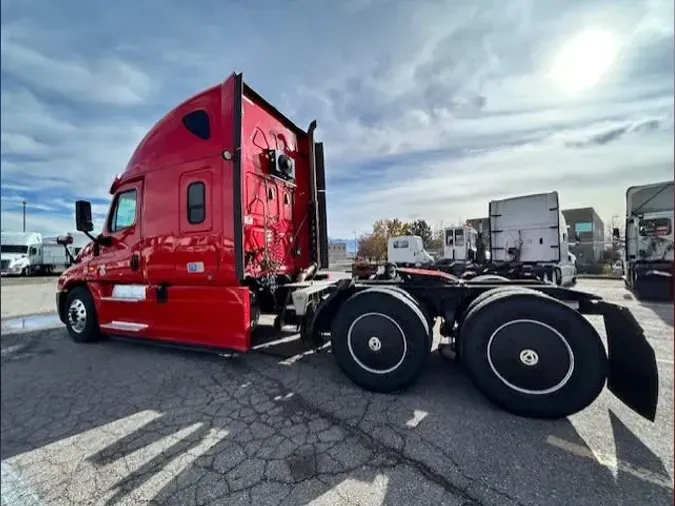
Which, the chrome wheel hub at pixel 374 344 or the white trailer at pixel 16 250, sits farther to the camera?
the chrome wheel hub at pixel 374 344

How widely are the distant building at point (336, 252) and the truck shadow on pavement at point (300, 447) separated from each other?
8.33 ft

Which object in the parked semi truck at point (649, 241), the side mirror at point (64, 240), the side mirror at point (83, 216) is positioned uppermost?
the side mirror at point (83, 216)

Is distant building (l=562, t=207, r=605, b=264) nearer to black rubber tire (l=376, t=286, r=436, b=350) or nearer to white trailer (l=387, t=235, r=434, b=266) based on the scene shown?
black rubber tire (l=376, t=286, r=436, b=350)

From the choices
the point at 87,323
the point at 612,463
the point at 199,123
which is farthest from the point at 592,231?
the point at 87,323

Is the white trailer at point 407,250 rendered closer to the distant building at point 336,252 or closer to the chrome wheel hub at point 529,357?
the distant building at point 336,252

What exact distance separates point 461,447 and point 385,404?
2.64 ft

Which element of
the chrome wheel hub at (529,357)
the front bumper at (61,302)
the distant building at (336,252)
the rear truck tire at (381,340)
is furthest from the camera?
the distant building at (336,252)

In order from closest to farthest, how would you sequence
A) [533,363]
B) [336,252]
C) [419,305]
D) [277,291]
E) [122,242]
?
[533,363], [419,305], [277,291], [122,242], [336,252]

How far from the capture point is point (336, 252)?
5684mm

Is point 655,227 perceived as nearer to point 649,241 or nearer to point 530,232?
point 649,241

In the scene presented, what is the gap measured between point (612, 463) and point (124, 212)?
623 cm

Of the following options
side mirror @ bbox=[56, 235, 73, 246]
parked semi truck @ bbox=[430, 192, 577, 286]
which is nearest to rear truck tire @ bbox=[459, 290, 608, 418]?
side mirror @ bbox=[56, 235, 73, 246]

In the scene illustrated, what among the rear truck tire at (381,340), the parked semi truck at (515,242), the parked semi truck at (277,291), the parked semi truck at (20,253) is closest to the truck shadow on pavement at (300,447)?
the rear truck tire at (381,340)

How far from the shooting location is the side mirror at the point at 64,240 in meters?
3.63
